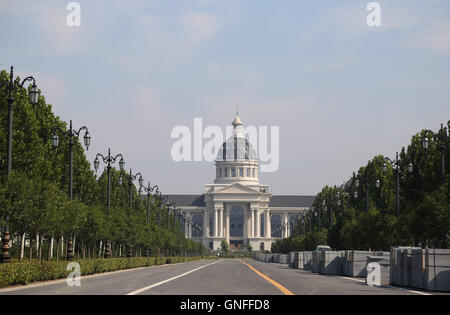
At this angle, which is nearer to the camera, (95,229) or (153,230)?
(95,229)

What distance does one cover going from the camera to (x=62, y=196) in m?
45.0

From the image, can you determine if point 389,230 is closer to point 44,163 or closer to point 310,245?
point 44,163

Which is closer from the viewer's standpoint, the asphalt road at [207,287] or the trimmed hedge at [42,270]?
the asphalt road at [207,287]

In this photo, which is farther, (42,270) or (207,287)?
(42,270)

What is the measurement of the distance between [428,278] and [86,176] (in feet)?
165

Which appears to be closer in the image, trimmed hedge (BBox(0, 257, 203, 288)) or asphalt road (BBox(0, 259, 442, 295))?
asphalt road (BBox(0, 259, 442, 295))

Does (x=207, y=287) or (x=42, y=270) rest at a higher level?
(x=42, y=270)
